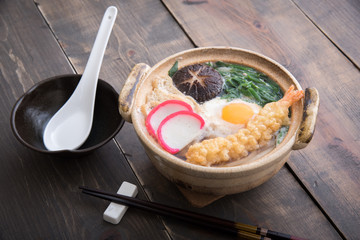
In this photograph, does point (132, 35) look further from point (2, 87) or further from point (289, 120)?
point (289, 120)

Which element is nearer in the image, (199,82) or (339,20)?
(199,82)

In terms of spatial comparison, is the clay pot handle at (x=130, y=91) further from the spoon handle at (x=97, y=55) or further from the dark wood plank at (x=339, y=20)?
the dark wood plank at (x=339, y=20)

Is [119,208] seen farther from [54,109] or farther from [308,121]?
[308,121]

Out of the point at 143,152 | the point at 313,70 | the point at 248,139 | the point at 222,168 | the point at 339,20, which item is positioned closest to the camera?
the point at 222,168

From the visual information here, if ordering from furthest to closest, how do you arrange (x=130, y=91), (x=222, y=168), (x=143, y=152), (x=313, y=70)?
(x=313, y=70)
(x=143, y=152)
(x=130, y=91)
(x=222, y=168)

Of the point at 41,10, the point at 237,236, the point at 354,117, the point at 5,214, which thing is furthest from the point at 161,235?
the point at 41,10

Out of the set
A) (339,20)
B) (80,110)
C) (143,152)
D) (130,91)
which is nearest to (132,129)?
(143,152)

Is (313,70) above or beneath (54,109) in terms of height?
above
